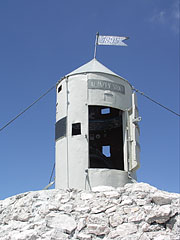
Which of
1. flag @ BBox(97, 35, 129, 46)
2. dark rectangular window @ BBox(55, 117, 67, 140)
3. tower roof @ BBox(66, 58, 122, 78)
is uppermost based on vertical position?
flag @ BBox(97, 35, 129, 46)

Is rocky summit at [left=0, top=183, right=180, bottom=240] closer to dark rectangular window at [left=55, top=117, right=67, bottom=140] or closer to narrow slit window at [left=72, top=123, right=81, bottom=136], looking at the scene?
dark rectangular window at [left=55, top=117, right=67, bottom=140]

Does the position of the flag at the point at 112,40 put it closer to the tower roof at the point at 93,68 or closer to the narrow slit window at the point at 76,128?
the tower roof at the point at 93,68

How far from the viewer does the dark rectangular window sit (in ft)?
54.6

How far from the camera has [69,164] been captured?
15.9 m

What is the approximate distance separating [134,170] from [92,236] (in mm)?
5586

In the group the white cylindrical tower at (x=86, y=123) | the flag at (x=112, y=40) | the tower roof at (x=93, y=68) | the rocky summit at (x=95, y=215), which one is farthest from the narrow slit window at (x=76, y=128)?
the flag at (x=112, y=40)

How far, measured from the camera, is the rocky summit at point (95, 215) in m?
11.6

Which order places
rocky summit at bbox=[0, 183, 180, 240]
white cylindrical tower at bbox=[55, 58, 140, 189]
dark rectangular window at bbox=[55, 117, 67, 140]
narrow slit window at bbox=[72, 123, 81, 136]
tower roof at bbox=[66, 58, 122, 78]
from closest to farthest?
rocky summit at bbox=[0, 183, 180, 240] → white cylindrical tower at bbox=[55, 58, 140, 189] → dark rectangular window at bbox=[55, 117, 67, 140] → narrow slit window at bbox=[72, 123, 81, 136] → tower roof at bbox=[66, 58, 122, 78]

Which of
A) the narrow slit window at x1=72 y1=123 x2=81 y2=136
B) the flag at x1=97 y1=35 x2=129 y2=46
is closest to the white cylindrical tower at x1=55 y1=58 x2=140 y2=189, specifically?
the narrow slit window at x1=72 y1=123 x2=81 y2=136

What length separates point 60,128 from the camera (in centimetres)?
1689

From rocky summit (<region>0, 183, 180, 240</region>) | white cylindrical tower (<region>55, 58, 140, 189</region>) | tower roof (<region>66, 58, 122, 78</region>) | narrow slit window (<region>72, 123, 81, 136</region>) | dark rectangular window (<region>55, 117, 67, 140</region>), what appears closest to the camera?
rocky summit (<region>0, 183, 180, 240</region>)

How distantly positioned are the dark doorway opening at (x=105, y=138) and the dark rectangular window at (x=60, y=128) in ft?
14.3

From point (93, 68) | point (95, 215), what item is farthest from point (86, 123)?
point (95, 215)

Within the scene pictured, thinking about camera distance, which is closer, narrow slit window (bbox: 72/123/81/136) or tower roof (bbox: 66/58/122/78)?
narrow slit window (bbox: 72/123/81/136)
